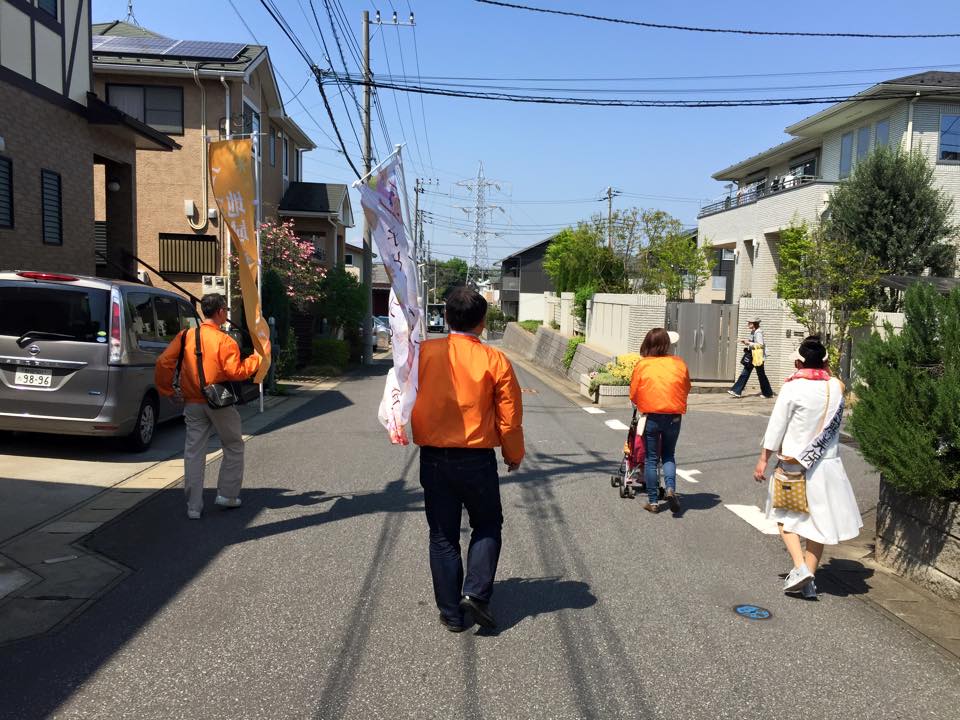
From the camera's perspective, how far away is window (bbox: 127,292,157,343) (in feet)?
27.6

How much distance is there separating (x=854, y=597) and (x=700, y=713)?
2159mm

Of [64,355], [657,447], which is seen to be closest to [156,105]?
[64,355]

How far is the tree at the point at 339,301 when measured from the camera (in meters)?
22.8

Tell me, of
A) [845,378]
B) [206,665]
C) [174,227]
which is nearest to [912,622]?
[206,665]

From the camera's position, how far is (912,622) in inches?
181

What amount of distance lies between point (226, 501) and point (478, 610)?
3.14 metres

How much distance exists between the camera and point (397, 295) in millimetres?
4199

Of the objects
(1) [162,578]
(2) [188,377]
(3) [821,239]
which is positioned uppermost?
(3) [821,239]

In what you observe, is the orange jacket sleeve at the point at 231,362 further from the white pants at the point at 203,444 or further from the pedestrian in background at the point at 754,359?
the pedestrian in background at the point at 754,359

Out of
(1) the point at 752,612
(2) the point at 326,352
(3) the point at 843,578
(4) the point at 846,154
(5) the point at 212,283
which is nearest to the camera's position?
(1) the point at 752,612

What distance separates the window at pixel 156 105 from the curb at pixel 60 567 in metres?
15.5

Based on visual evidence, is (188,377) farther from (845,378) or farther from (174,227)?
(174,227)

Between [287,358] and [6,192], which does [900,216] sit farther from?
[6,192]

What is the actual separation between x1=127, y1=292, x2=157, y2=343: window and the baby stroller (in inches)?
207
